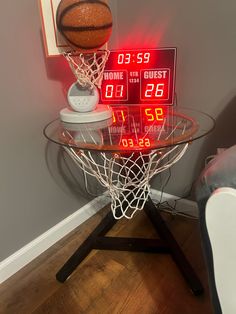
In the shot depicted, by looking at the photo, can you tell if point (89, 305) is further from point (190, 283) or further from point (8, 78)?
point (8, 78)

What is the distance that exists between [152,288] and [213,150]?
0.72 meters

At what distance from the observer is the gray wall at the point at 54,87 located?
1098mm

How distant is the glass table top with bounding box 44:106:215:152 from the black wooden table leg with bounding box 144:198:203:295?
1.57ft

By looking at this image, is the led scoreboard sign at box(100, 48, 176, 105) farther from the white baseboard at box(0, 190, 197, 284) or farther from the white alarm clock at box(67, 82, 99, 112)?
the white baseboard at box(0, 190, 197, 284)

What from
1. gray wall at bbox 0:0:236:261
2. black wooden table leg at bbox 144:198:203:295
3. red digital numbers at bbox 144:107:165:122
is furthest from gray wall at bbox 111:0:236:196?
black wooden table leg at bbox 144:198:203:295

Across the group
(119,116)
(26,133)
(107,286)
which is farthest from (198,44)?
(107,286)

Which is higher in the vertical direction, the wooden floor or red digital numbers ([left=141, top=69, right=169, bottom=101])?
red digital numbers ([left=141, top=69, right=169, bottom=101])

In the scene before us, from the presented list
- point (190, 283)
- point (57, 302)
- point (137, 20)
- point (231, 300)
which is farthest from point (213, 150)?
point (57, 302)

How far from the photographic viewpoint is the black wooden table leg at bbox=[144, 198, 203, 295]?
1128 mm

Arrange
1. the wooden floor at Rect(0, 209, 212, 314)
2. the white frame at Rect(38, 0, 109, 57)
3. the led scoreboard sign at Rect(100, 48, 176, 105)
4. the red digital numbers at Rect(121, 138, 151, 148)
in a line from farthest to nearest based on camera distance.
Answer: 1. the led scoreboard sign at Rect(100, 48, 176, 105)
2. the wooden floor at Rect(0, 209, 212, 314)
3. the white frame at Rect(38, 0, 109, 57)
4. the red digital numbers at Rect(121, 138, 151, 148)

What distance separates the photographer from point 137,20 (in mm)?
1404

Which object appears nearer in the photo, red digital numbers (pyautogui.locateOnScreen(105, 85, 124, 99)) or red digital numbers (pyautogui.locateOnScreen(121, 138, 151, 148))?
red digital numbers (pyautogui.locateOnScreen(121, 138, 151, 148))

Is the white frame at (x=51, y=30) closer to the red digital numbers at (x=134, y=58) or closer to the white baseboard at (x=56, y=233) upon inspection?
the red digital numbers at (x=134, y=58)

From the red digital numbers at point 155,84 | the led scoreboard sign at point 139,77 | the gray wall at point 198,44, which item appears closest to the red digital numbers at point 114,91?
the led scoreboard sign at point 139,77
